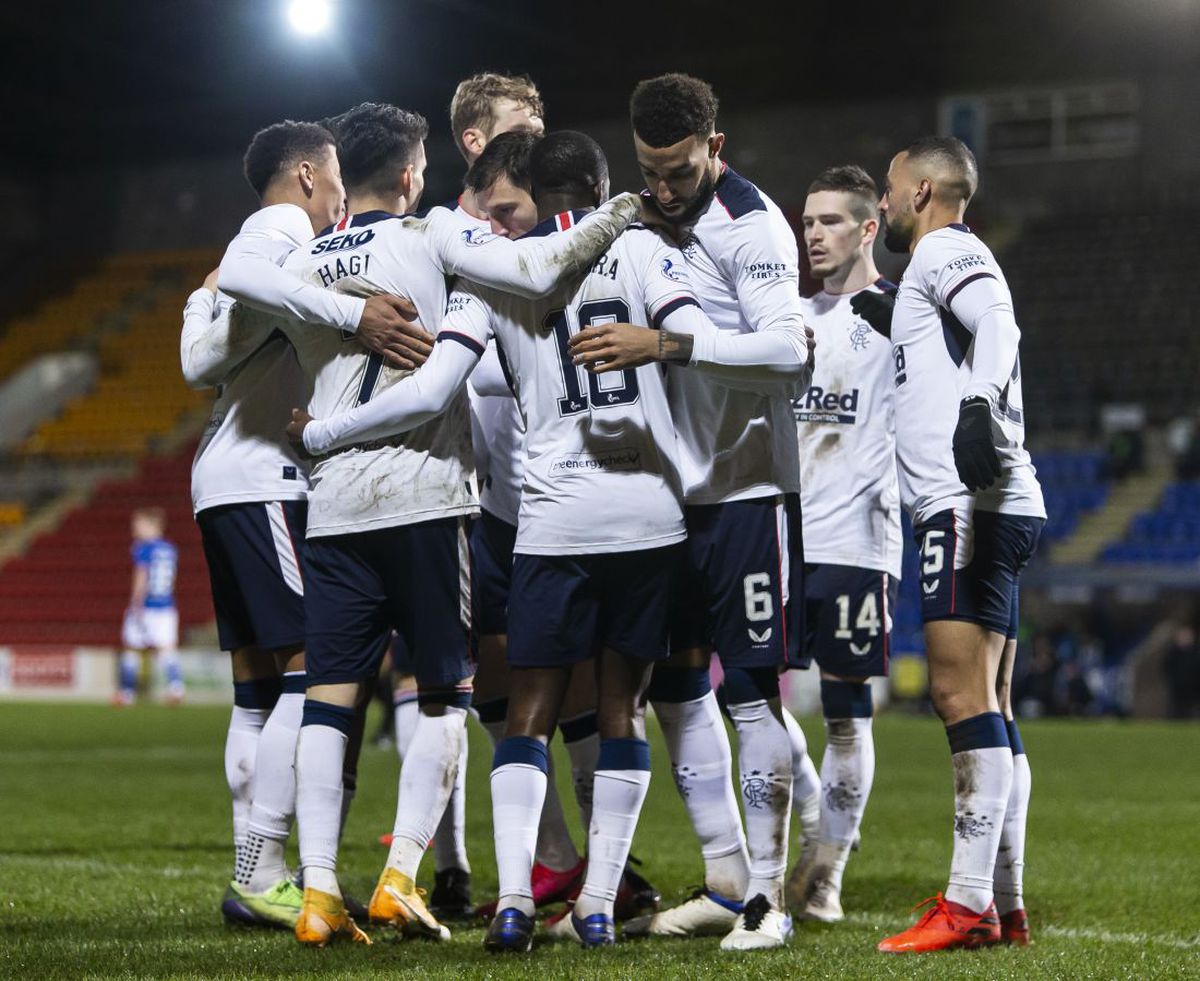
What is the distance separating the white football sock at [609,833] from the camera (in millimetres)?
Answer: 4289

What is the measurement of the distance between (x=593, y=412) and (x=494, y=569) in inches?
38.9

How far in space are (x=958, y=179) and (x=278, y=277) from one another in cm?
201

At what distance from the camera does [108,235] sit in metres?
35.2

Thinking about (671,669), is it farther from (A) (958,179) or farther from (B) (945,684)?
(A) (958,179)

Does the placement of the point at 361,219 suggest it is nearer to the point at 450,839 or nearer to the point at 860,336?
the point at 860,336

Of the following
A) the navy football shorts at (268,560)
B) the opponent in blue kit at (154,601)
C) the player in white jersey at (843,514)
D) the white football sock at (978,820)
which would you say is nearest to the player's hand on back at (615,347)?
the navy football shorts at (268,560)

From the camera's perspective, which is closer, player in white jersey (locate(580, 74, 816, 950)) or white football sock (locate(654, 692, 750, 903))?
player in white jersey (locate(580, 74, 816, 950))

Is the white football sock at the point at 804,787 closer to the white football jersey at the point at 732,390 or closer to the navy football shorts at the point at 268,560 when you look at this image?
the white football jersey at the point at 732,390

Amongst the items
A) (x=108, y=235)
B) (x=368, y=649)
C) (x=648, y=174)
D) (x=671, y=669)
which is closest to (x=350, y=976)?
(x=368, y=649)

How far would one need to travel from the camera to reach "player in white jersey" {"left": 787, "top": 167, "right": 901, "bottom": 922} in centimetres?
520

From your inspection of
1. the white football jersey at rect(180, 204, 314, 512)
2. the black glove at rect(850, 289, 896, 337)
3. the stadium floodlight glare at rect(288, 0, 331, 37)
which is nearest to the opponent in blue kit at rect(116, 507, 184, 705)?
the stadium floodlight glare at rect(288, 0, 331, 37)

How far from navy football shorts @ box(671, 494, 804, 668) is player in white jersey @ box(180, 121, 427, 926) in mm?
1037

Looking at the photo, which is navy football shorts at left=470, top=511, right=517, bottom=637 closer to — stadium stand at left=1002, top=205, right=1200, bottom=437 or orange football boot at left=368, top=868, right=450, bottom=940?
orange football boot at left=368, top=868, right=450, bottom=940

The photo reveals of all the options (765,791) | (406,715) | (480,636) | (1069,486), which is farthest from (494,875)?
(1069,486)
